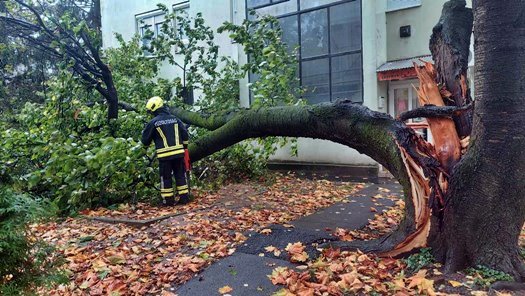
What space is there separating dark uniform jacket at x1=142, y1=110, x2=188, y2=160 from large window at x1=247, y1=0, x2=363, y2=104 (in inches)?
180

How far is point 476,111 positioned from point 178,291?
9.48ft

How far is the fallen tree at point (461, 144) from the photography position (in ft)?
10.4

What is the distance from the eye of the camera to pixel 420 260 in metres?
3.56

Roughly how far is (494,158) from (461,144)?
599 mm

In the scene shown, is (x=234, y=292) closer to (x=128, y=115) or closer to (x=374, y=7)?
(x=128, y=115)

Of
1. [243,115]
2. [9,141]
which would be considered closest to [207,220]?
[243,115]

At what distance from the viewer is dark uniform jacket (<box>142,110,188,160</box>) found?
645 centimetres

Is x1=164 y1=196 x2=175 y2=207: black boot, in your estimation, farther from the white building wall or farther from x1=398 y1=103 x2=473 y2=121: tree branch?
the white building wall

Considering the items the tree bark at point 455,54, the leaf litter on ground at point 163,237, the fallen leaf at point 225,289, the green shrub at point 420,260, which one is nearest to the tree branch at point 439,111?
the tree bark at point 455,54

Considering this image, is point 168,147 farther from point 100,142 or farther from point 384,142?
point 384,142

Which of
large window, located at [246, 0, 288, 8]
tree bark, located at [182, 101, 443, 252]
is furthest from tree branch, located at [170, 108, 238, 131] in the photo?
large window, located at [246, 0, 288, 8]

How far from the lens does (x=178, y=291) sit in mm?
3498

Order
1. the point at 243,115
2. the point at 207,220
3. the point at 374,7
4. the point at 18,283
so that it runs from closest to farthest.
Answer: the point at 18,283
the point at 207,220
the point at 243,115
the point at 374,7

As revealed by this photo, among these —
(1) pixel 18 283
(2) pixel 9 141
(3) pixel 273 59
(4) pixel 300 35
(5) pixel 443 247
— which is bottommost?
(5) pixel 443 247
